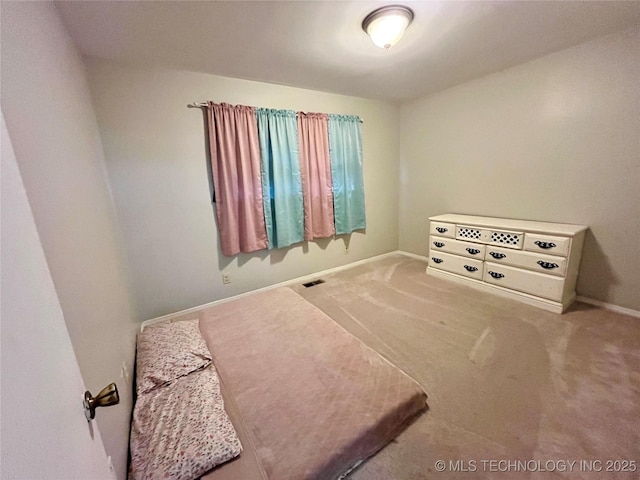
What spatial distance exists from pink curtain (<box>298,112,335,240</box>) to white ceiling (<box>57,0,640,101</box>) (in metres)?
0.53

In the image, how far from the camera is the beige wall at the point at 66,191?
0.78 m

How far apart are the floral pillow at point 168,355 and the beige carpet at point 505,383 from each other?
45.1 inches

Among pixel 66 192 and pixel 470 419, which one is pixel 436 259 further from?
pixel 66 192

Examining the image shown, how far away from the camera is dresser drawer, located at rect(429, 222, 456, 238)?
3019 millimetres

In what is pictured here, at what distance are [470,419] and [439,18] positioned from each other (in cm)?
252

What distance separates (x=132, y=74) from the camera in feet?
7.19

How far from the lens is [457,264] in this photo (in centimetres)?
303

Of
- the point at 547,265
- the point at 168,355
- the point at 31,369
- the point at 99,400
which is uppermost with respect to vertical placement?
the point at 31,369

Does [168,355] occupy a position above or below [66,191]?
below

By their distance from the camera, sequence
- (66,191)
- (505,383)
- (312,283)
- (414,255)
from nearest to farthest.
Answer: (66,191) → (505,383) → (312,283) → (414,255)

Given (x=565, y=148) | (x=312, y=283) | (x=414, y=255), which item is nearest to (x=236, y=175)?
(x=312, y=283)

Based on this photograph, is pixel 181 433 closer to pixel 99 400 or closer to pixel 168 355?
pixel 168 355

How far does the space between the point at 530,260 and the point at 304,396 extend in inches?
95.4

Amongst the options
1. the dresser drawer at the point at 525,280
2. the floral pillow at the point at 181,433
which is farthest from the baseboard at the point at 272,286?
the dresser drawer at the point at 525,280
